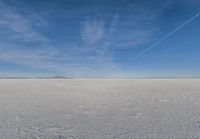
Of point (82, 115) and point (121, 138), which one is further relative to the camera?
point (82, 115)

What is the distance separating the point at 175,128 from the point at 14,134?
2703mm

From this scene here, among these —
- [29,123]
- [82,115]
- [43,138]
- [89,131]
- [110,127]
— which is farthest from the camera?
[82,115]

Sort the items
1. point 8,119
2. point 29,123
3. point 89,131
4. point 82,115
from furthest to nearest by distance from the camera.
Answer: point 82,115
point 8,119
point 29,123
point 89,131

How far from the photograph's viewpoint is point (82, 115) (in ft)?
14.0

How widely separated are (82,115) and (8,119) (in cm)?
159

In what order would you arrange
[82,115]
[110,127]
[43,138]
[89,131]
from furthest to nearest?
[82,115], [110,127], [89,131], [43,138]

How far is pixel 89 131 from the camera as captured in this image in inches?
121

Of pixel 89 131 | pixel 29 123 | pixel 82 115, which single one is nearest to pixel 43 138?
pixel 89 131

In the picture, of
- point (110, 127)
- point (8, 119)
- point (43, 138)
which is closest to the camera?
point (43, 138)

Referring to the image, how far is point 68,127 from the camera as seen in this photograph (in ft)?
10.9

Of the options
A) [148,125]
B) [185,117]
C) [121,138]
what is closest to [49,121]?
[121,138]

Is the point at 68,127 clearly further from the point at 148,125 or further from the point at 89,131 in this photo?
the point at 148,125

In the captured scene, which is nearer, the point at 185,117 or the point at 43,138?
the point at 43,138

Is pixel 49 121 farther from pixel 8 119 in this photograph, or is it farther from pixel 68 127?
pixel 8 119
